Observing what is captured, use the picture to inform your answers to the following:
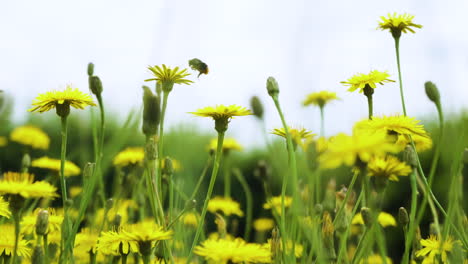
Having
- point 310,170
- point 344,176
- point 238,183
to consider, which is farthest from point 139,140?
point 310,170

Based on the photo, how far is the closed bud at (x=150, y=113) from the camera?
3.99 feet

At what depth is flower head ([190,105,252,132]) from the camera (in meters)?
1.20

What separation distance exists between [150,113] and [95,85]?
0.61ft

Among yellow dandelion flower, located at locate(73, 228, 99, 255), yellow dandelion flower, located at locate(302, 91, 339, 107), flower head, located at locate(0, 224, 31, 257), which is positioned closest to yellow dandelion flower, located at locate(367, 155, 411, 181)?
yellow dandelion flower, located at locate(73, 228, 99, 255)

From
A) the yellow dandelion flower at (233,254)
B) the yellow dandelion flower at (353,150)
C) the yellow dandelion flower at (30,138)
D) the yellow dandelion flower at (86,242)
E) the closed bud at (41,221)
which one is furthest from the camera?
the yellow dandelion flower at (30,138)

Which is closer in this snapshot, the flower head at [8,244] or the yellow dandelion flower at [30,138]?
the flower head at [8,244]

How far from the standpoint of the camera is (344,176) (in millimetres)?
3561

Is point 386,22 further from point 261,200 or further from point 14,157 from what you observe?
point 14,157

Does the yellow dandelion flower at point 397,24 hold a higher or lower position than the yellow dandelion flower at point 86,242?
higher

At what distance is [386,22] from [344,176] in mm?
2139

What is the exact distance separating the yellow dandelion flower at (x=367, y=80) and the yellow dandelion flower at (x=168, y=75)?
0.43m

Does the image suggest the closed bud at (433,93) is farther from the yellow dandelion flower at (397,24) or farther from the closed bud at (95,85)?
the closed bud at (95,85)

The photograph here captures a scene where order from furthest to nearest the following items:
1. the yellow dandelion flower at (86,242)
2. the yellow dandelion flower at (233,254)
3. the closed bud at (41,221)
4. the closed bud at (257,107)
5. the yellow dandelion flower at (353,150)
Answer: the closed bud at (257,107), the yellow dandelion flower at (86,242), the closed bud at (41,221), the yellow dandelion flower at (233,254), the yellow dandelion flower at (353,150)

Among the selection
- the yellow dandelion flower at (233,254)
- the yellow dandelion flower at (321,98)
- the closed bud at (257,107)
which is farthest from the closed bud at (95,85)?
the yellow dandelion flower at (321,98)
